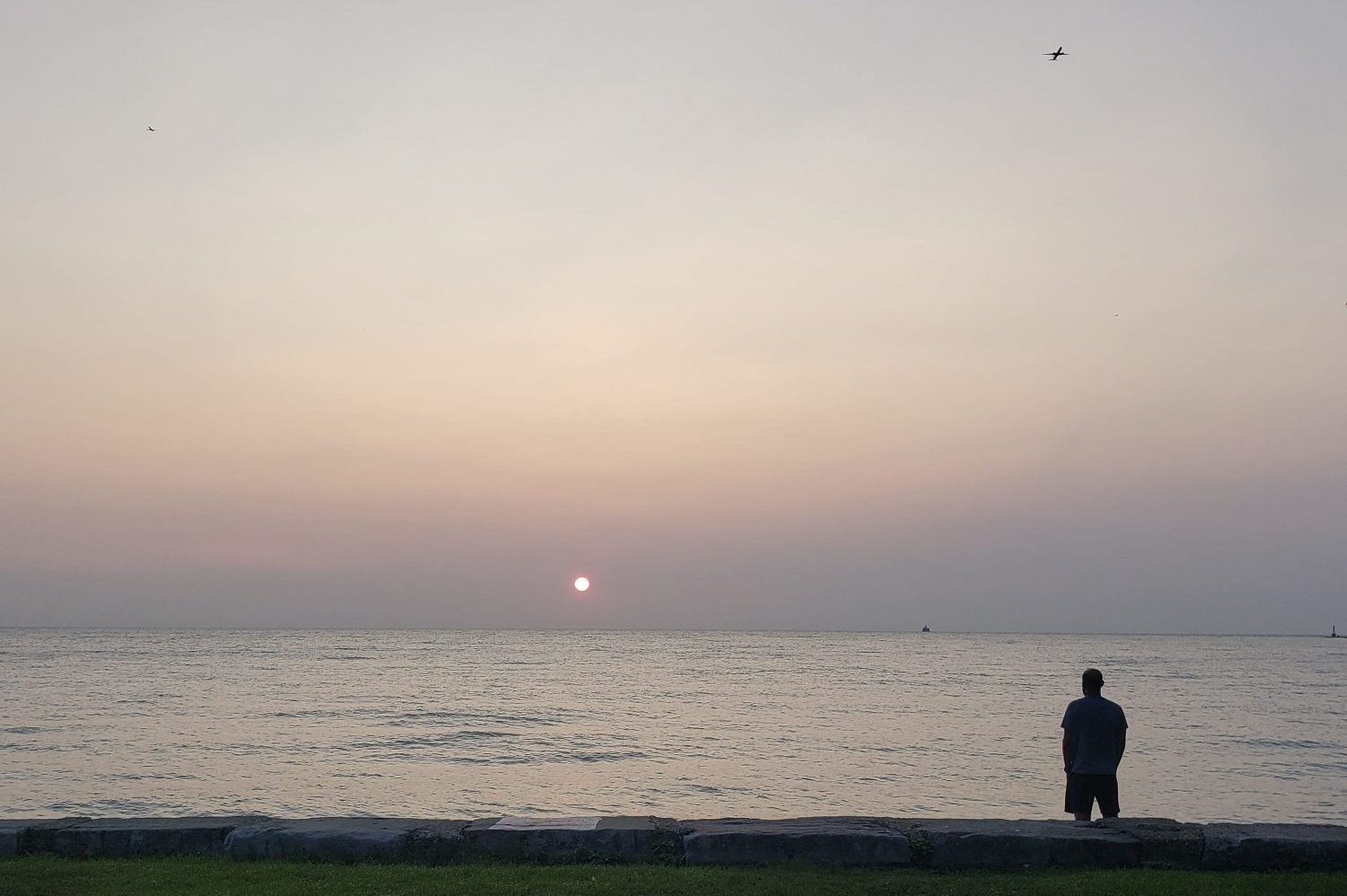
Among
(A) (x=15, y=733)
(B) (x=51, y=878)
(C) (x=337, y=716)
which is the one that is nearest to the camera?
(B) (x=51, y=878)

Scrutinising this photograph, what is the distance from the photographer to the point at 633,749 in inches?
1035

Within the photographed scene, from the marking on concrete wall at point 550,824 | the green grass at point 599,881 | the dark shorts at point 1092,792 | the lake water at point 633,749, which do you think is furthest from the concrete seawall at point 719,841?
the lake water at point 633,749

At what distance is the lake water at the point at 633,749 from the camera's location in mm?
18688

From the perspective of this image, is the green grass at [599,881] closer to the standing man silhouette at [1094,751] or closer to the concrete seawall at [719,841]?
the concrete seawall at [719,841]

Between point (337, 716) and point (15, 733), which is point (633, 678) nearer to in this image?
point (337, 716)

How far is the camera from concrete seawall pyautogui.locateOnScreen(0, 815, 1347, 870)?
A: 28.5 ft

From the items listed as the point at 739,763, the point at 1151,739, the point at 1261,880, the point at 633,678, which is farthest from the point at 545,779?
the point at 633,678

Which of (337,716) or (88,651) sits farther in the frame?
(88,651)

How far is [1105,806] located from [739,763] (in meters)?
13.9

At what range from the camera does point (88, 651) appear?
323 feet

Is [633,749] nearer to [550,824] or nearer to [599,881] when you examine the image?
[550,824]

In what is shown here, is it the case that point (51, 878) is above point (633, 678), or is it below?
above

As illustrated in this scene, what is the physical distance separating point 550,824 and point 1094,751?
539cm

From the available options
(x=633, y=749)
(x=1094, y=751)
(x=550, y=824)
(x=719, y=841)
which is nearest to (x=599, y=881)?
(x=719, y=841)
